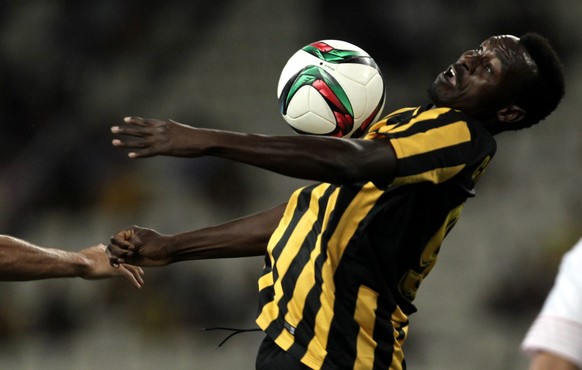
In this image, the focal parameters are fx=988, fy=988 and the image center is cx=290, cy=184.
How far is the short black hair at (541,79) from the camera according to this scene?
2982 millimetres

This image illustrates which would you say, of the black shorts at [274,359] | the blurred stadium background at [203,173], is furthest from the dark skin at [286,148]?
the blurred stadium background at [203,173]

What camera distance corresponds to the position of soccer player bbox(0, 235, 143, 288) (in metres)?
3.72

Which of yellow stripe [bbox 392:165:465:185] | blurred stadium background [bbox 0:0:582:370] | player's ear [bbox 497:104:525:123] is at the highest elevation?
player's ear [bbox 497:104:525:123]

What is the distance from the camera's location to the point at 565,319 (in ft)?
4.91

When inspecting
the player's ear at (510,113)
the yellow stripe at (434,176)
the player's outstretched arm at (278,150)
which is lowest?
the yellow stripe at (434,176)

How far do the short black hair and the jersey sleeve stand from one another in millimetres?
226

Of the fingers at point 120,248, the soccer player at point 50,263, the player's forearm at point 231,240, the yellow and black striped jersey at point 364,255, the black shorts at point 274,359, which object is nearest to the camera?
the yellow and black striped jersey at point 364,255

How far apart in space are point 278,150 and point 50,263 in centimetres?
160

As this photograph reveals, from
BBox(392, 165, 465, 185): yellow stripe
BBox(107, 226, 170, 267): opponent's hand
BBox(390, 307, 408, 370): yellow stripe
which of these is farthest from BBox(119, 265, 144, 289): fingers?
BBox(392, 165, 465, 185): yellow stripe

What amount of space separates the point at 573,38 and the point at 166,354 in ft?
11.5

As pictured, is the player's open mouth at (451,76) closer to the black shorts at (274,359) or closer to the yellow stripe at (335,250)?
the yellow stripe at (335,250)

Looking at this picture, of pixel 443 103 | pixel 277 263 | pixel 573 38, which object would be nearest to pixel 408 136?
pixel 443 103

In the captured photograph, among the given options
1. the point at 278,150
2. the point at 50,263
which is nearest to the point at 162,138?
the point at 278,150

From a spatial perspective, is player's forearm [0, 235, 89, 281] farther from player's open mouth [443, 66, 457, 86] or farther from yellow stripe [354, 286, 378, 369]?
player's open mouth [443, 66, 457, 86]
